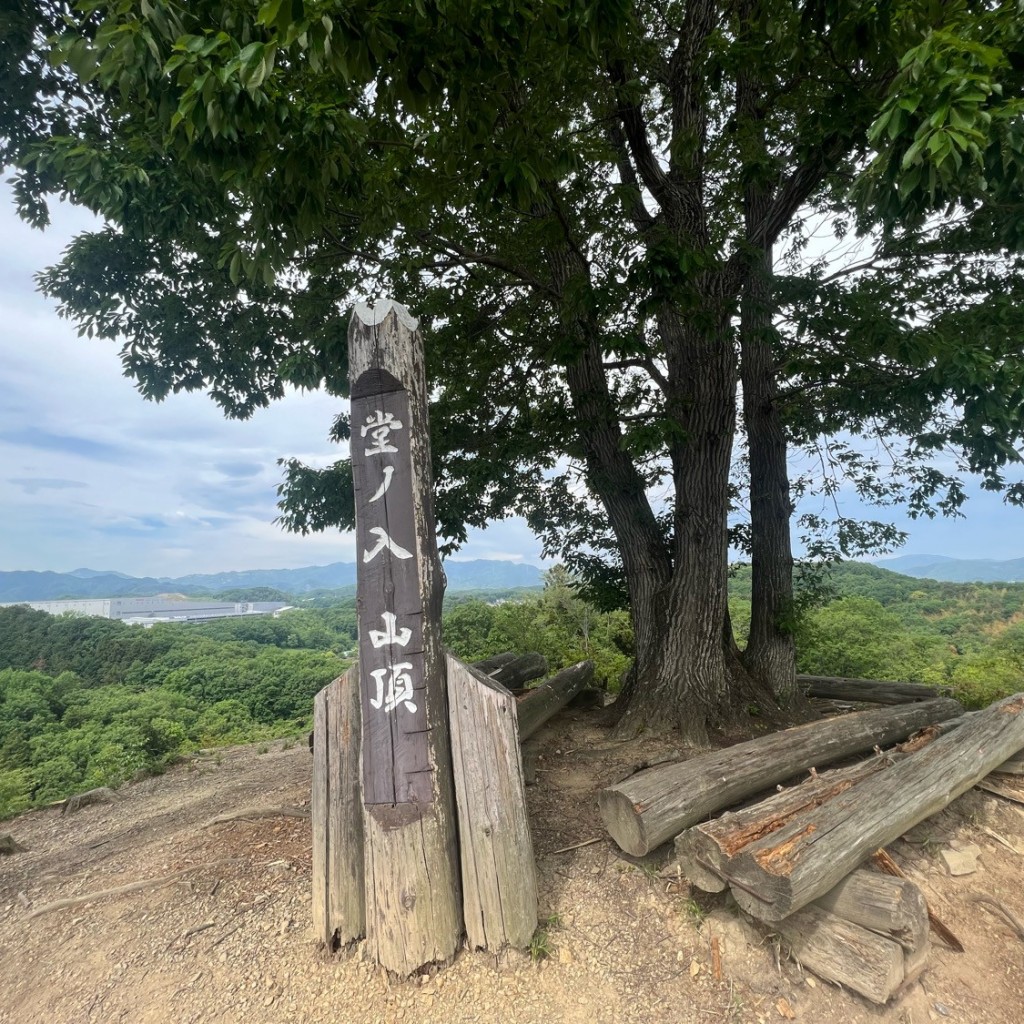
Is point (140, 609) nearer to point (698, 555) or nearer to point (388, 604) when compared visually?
point (698, 555)

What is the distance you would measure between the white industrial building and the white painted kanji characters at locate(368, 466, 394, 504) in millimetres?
33441

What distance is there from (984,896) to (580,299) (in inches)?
180

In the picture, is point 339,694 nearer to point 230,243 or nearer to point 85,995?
point 85,995

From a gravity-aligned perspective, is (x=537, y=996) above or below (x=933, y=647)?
above

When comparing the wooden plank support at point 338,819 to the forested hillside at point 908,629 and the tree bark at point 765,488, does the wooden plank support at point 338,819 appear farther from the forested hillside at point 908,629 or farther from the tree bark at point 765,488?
the forested hillside at point 908,629

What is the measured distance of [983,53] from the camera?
2.00 meters

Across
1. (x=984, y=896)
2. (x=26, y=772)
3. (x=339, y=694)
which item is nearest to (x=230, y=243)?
(x=339, y=694)

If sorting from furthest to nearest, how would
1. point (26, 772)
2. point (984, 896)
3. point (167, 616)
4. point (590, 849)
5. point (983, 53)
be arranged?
1. point (167, 616)
2. point (26, 772)
3. point (590, 849)
4. point (984, 896)
5. point (983, 53)

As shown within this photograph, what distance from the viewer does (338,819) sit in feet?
8.99

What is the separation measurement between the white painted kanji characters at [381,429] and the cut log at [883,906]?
3066mm

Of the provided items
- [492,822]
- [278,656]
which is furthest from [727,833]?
[278,656]

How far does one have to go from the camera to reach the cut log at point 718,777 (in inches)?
121

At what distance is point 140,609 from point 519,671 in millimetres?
32053

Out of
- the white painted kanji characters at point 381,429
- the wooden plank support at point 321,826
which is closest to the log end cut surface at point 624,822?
the wooden plank support at point 321,826
